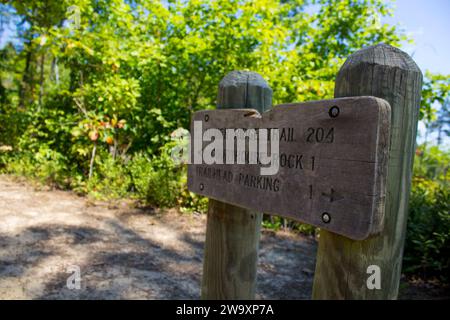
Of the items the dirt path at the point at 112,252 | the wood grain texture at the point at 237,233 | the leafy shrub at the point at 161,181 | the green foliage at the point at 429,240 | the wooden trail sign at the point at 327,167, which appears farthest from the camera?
the leafy shrub at the point at 161,181

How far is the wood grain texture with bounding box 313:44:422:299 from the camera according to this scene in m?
1.02

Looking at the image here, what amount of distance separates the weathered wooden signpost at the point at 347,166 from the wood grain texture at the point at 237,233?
0.23 metres

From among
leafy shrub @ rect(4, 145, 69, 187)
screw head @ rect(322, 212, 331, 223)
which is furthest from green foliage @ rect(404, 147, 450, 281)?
leafy shrub @ rect(4, 145, 69, 187)

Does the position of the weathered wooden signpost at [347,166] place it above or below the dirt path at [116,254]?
above

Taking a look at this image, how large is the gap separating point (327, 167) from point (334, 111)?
0.18 metres

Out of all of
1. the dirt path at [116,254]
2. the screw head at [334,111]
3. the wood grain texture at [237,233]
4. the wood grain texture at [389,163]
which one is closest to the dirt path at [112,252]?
the dirt path at [116,254]

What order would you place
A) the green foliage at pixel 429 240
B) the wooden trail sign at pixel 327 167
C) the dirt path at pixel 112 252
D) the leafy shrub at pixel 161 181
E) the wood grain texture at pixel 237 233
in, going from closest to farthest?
the wooden trail sign at pixel 327 167 → the wood grain texture at pixel 237 233 → the dirt path at pixel 112 252 → the green foliage at pixel 429 240 → the leafy shrub at pixel 161 181

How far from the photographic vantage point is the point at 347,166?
1.00 m

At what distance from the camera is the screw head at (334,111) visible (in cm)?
104

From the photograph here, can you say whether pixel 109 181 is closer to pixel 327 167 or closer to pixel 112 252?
pixel 112 252

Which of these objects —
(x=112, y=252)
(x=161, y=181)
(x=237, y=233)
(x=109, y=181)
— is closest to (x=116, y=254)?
(x=112, y=252)

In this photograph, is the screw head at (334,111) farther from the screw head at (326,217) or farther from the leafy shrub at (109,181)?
the leafy shrub at (109,181)

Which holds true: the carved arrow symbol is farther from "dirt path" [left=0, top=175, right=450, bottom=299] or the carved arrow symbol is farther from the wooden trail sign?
"dirt path" [left=0, top=175, right=450, bottom=299]

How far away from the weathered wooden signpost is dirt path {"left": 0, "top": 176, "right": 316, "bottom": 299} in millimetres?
2013
